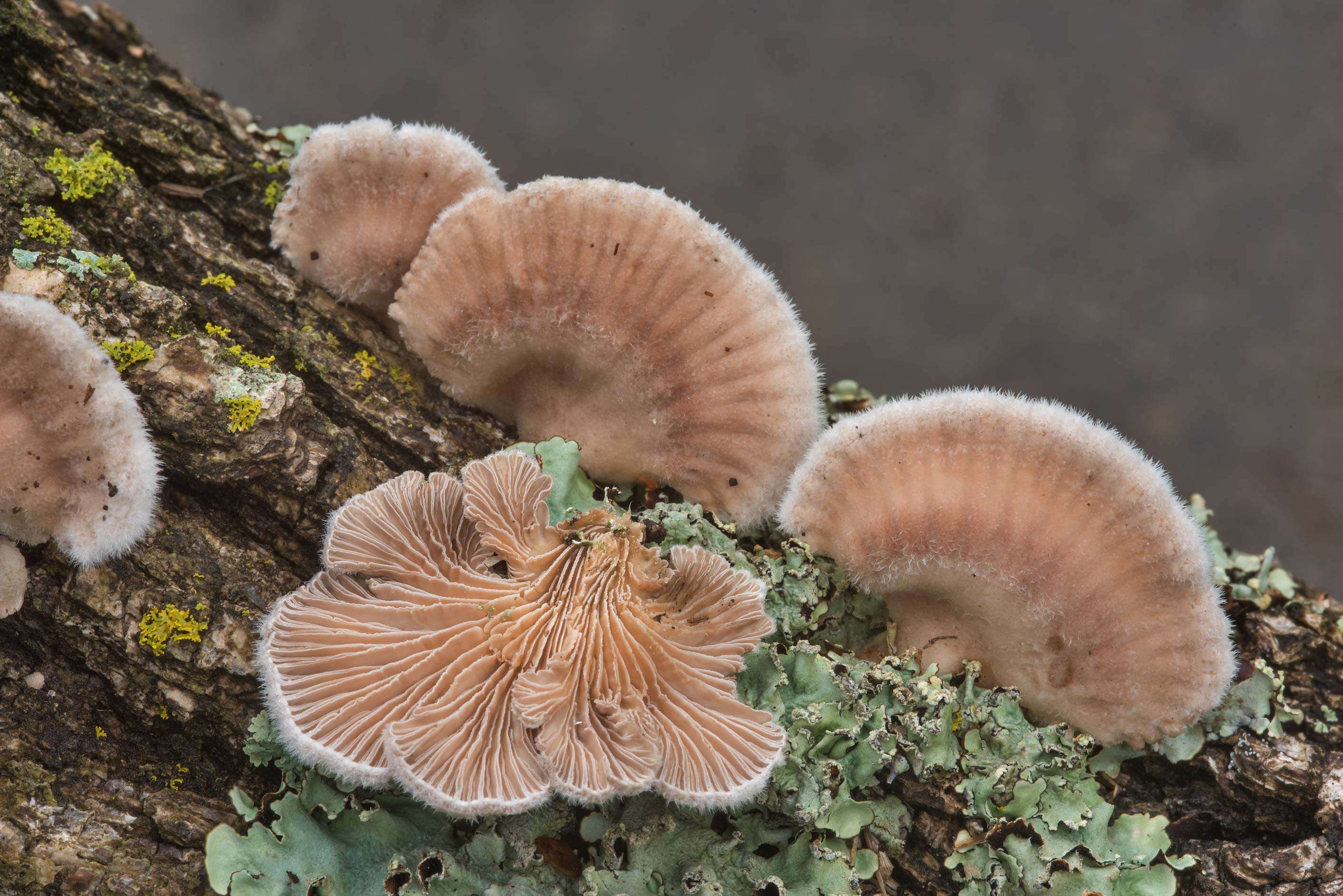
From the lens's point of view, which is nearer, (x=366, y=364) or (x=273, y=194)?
(x=366, y=364)

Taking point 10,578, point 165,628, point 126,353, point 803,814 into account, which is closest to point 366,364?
point 126,353

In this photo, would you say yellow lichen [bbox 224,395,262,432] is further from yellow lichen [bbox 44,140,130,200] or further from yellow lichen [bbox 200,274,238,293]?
yellow lichen [bbox 44,140,130,200]

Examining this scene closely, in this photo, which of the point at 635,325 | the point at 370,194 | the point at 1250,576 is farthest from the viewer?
the point at 1250,576

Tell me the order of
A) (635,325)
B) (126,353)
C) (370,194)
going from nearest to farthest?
(126,353) < (635,325) < (370,194)

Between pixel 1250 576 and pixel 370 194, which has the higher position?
pixel 1250 576

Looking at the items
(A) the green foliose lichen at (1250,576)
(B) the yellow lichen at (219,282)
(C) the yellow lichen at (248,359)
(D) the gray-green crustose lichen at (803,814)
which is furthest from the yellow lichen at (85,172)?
(A) the green foliose lichen at (1250,576)

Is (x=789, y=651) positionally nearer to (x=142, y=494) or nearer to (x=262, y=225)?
(x=142, y=494)

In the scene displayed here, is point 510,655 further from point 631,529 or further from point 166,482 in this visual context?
point 166,482

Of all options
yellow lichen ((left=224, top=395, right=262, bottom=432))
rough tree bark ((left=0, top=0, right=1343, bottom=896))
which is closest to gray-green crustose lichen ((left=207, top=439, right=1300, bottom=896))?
rough tree bark ((left=0, top=0, right=1343, bottom=896))
